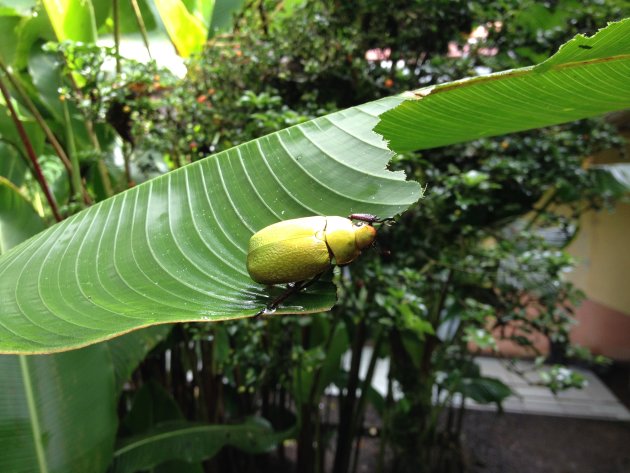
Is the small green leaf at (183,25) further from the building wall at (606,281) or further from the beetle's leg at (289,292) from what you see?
the building wall at (606,281)

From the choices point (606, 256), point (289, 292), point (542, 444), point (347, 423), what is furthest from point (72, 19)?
point (606, 256)

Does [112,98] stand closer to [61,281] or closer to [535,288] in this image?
[61,281]

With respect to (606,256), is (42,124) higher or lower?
higher

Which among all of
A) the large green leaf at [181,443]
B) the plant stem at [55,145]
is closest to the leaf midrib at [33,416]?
the large green leaf at [181,443]

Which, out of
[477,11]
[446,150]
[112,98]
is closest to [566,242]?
[446,150]

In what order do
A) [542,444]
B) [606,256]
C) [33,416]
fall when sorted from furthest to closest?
[606,256], [542,444], [33,416]

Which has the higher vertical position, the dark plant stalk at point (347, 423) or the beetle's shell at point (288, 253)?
the beetle's shell at point (288, 253)

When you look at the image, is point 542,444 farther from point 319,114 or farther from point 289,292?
point 289,292
